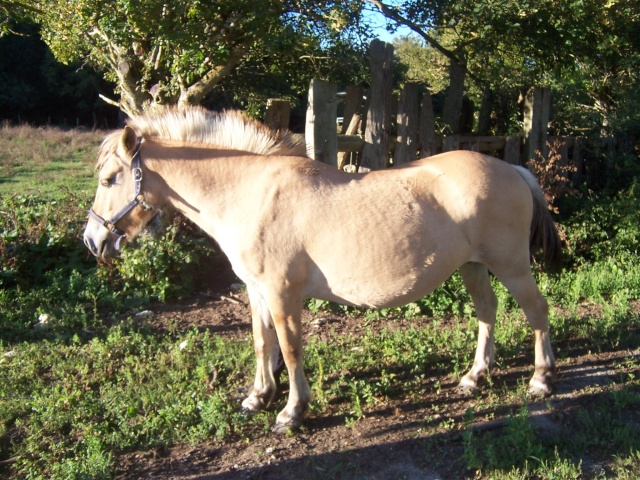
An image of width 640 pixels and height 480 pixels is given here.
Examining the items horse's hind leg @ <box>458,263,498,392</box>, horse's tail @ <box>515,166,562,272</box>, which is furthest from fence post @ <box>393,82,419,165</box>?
horse's hind leg @ <box>458,263,498,392</box>

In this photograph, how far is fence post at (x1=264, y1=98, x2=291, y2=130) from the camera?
230 inches

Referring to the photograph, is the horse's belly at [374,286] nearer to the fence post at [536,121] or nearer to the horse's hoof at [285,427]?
the horse's hoof at [285,427]

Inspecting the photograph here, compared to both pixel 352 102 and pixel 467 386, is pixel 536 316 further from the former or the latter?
pixel 352 102

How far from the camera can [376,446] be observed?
3658mm

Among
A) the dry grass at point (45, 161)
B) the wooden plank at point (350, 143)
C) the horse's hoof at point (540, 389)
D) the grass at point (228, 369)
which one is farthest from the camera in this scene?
the dry grass at point (45, 161)

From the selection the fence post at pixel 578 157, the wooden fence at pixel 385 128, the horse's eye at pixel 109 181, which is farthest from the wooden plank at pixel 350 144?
the fence post at pixel 578 157

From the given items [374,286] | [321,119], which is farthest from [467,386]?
[321,119]

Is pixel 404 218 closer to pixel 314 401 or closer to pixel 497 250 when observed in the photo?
pixel 497 250

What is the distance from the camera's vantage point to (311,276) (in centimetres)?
380

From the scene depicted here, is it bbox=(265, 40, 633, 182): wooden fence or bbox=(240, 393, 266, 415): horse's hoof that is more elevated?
bbox=(265, 40, 633, 182): wooden fence

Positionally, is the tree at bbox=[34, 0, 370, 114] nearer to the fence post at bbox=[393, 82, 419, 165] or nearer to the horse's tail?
the fence post at bbox=[393, 82, 419, 165]

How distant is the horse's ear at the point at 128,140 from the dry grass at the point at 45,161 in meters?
6.54

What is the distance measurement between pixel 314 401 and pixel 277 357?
1.64ft

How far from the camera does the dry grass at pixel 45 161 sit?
1227cm
